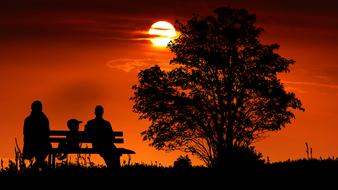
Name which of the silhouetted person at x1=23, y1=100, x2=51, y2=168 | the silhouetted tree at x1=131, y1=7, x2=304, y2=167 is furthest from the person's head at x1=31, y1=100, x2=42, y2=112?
the silhouetted tree at x1=131, y1=7, x2=304, y2=167

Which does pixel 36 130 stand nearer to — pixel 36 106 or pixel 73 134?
pixel 36 106

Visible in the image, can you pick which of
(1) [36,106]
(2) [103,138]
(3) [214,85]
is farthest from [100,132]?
(3) [214,85]

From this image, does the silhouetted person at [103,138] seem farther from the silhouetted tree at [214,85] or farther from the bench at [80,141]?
the silhouetted tree at [214,85]

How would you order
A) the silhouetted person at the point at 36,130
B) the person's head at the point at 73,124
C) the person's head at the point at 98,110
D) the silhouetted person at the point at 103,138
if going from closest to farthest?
the silhouetted person at the point at 36,130 → the person's head at the point at 98,110 → the silhouetted person at the point at 103,138 → the person's head at the point at 73,124

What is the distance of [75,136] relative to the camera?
20.3 m

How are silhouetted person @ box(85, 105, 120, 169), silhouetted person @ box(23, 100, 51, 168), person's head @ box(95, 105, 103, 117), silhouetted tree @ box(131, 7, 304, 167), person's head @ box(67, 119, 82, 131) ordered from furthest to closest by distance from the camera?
1. silhouetted tree @ box(131, 7, 304, 167)
2. person's head @ box(67, 119, 82, 131)
3. silhouetted person @ box(85, 105, 120, 169)
4. person's head @ box(95, 105, 103, 117)
5. silhouetted person @ box(23, 100, 51, 168)

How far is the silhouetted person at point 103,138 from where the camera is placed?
1969 cm

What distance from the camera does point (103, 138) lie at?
64.7 feet

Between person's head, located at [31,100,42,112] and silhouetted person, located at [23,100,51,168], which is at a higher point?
person's head, located at [31,100,42,112]

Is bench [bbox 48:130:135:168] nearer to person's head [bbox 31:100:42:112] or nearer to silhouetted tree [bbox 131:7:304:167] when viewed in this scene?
person's head [bbox 31:100:42:112]

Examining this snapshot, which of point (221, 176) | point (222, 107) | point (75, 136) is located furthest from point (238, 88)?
point (221, 176)

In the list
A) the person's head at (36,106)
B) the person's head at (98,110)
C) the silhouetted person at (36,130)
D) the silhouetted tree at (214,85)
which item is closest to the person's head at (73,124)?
the person's head at (98,110)

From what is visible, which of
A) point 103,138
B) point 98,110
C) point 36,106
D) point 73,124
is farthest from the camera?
point 73,124

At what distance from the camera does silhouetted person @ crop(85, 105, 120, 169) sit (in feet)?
64.6
